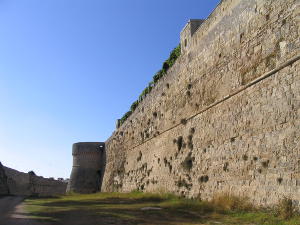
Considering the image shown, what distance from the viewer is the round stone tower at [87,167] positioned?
1082 inches

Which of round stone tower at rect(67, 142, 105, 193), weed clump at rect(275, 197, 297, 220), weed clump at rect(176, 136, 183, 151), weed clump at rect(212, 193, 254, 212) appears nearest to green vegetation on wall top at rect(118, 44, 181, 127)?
weed clump at rect(176, 136, 183, 151)

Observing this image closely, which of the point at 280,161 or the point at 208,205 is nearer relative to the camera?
the point at 280,161

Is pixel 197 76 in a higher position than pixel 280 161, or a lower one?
higher

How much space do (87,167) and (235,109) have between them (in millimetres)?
20750

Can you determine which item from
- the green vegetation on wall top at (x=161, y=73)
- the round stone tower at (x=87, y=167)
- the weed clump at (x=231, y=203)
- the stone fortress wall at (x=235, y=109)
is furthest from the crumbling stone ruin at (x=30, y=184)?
the weed clump at (x=231, y=203)

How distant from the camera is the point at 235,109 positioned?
8.76m

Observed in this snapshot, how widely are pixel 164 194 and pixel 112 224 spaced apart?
601 cm

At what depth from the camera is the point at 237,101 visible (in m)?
8.71

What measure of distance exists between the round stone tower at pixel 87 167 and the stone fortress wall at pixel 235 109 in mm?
13287

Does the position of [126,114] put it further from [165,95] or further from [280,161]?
[280,161]

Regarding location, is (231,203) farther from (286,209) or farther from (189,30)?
(189,30)

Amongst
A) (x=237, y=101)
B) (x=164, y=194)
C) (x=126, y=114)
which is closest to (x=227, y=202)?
(x=237, y=101)

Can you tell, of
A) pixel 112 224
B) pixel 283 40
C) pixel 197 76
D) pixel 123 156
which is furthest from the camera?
pixel 123 156

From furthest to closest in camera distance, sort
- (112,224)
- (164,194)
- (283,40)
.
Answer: (164,194) < (283,40) < (112,224)
